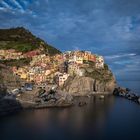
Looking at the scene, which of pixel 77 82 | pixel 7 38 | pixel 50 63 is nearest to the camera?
pixel 77 82

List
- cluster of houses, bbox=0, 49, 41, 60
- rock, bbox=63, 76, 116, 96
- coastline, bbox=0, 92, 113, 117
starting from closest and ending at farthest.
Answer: coastline, bbox=0, 92, 113, 117
rock, bbox=63, 76, 116, 96
cluster of houses, bbox=0, 49, 41, 60

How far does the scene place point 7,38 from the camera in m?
156

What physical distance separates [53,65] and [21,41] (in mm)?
34425

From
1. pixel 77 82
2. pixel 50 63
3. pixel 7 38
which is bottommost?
pixel 77 82

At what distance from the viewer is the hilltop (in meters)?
142

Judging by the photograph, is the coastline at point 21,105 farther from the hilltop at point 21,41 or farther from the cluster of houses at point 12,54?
the hilltop at point 21,41

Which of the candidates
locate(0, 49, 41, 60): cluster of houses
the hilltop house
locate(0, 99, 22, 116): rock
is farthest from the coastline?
locate(0, 49, 41, 60): cluster of houses

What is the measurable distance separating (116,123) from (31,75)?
67.9 metres

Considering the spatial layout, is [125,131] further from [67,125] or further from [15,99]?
[15,99]

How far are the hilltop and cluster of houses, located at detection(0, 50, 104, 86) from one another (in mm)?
6384

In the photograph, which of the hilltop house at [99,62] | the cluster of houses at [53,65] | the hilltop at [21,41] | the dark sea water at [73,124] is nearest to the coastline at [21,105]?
the dark sea water at [73,124]

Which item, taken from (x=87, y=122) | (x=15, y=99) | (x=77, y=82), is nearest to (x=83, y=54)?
(x=77, y=82)

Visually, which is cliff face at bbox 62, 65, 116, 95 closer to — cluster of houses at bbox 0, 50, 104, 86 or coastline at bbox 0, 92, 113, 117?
cluster of houses at bbox 0, 50, 104, 86

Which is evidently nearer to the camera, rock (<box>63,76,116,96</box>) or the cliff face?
rock (<box>63,76,116,96</box>)
